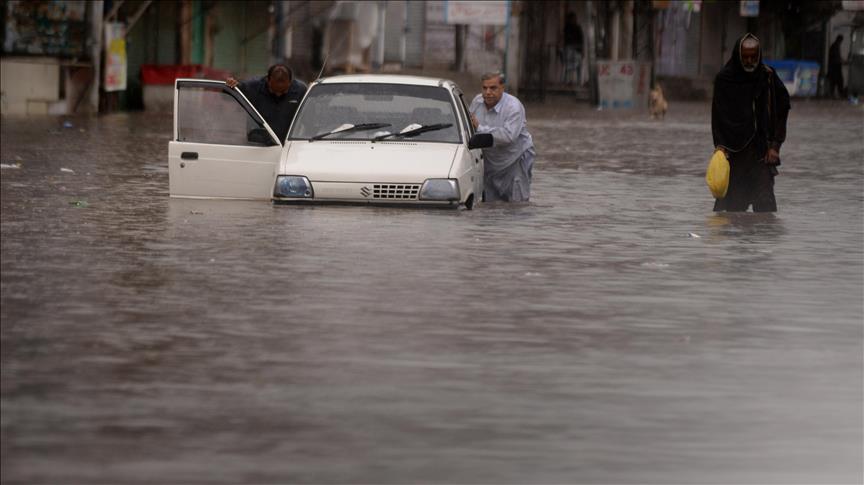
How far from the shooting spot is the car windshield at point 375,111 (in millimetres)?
16109

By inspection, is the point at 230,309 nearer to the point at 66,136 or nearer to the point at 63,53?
the point at 66,136

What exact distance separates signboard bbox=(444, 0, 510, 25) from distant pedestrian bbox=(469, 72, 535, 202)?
3363 centimetres

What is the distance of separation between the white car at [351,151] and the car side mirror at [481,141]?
0.01 meters

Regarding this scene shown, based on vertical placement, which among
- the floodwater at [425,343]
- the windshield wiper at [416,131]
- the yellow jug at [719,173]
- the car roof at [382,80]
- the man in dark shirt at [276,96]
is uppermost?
the car roof at [382,80]

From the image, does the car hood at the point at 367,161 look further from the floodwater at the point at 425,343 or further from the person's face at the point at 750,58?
the person's face at the point at 750,58

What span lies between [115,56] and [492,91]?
22012mm

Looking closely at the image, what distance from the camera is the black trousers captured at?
16953 mm

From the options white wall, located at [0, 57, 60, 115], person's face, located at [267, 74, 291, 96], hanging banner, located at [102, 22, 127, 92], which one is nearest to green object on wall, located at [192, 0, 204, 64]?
hanging banner, located at [102, 22, 127, 92]

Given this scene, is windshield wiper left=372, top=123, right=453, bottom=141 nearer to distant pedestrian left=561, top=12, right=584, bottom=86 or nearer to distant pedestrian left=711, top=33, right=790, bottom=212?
distant pedestrian left=711, top=33, right=790, bottom=212

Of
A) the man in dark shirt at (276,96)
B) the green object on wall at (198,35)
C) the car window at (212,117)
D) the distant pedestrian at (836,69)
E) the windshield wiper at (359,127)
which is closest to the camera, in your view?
the windshield wiper at (359,127)

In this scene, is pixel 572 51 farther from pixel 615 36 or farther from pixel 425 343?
pixel 425 343

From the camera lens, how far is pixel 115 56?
125 feet

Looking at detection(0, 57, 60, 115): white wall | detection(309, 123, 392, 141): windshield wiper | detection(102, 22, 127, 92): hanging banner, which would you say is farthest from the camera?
detection(102, 22, 127, 92): hanging banner

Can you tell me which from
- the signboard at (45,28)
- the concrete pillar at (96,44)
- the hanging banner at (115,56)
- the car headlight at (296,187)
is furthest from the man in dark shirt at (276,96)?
the hanging banner at (115,56)
